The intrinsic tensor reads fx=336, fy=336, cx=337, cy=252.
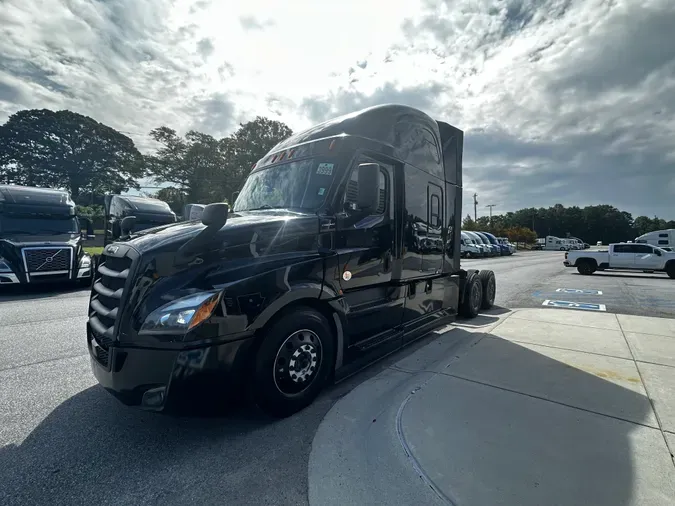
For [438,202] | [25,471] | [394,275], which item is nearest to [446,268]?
[438,202]

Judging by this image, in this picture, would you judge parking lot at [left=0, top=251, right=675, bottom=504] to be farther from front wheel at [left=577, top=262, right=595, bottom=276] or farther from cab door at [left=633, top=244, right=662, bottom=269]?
cab door at [left=633, top=244, right=662, bottom=269]

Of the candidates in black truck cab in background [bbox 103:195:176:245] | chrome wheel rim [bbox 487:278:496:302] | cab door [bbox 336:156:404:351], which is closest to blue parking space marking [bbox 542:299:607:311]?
chrome wheel rim [bbox 487:278:496:302]

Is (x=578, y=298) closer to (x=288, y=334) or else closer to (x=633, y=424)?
(x=633, y=424)

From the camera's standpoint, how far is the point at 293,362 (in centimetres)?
296

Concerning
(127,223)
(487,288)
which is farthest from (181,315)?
(487,288)

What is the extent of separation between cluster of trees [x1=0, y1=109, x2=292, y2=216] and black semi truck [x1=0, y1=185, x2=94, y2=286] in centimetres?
3400

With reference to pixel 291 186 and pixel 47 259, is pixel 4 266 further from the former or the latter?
pixel 291 186

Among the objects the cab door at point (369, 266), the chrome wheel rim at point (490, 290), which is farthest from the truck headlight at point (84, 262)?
the chrome wheel rim at point (490, 290)

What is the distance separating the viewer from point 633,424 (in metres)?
2.71

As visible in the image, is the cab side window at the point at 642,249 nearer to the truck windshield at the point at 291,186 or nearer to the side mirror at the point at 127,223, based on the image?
the truck windshield at the point at 291,186

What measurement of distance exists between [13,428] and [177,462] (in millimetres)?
1558

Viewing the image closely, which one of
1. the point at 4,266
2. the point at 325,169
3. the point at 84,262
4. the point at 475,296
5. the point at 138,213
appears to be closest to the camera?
the point at 325,169

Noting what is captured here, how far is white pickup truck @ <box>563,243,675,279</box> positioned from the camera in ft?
52.0

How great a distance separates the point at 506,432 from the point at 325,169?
112 inches
